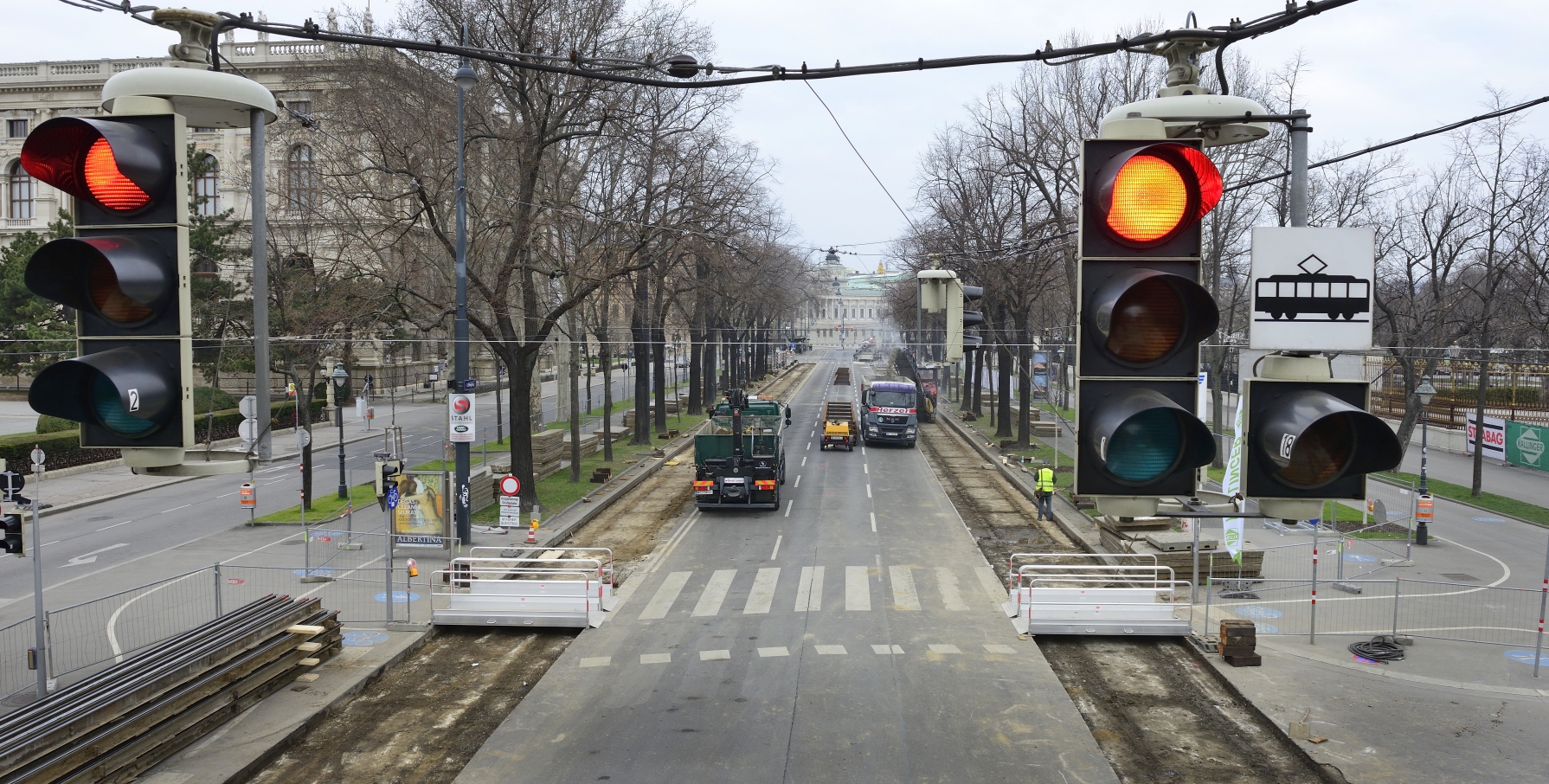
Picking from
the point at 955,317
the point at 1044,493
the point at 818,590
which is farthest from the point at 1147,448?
the point at 1044,493

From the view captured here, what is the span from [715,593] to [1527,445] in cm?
3516

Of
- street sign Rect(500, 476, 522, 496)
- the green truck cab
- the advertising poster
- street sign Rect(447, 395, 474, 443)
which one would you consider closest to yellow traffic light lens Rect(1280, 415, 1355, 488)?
street sign Rect(500, 476, 522, 496)

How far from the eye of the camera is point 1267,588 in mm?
19297

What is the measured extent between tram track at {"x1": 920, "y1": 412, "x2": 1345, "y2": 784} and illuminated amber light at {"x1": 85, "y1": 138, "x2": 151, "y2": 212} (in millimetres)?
10172

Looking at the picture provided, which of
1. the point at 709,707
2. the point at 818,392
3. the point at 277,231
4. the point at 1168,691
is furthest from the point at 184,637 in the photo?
the point at 818,392

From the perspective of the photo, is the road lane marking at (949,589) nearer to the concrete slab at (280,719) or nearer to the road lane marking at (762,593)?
the road lane marking at (762,593)

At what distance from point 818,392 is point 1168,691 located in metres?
74.1

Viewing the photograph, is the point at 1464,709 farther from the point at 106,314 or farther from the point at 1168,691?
the point at 106,314

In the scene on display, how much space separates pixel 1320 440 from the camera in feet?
13.1

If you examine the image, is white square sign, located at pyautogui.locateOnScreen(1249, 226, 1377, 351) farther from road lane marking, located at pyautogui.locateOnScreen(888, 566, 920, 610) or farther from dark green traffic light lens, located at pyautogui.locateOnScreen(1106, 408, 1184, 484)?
road lane marking, located at pyautogui.locateOnScreen(888, 566, 920, 610)

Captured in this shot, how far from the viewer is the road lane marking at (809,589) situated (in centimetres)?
1778

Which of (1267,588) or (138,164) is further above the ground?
(138,164)

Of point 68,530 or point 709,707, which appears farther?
point 68,530

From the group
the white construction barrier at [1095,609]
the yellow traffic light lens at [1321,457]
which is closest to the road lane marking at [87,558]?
the white construction barrier at [1095,609]
